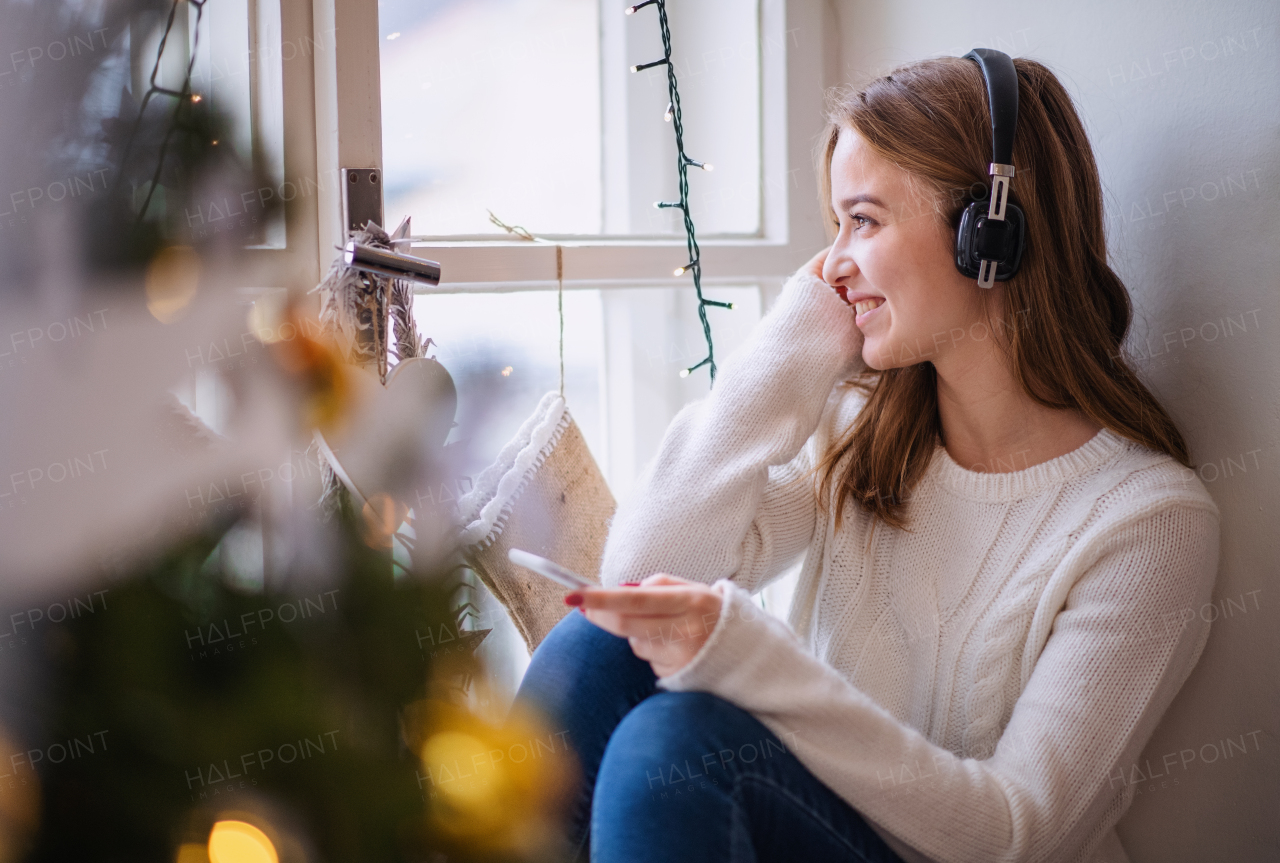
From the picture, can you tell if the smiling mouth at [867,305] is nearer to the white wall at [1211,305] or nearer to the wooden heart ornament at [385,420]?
the white wall at [1211,305]

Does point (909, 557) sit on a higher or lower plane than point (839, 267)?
lower

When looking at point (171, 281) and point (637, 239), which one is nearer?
point (171, 281)

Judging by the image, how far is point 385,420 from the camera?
Result: 91 cm

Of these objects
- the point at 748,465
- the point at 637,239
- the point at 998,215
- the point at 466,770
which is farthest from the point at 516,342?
the point at 466,770

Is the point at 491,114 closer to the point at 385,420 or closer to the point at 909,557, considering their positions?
the point at 385,420

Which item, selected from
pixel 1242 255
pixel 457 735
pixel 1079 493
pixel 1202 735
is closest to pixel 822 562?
pixel 1079 493

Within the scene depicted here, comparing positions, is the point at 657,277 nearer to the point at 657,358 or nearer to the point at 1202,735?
the point at 657,358

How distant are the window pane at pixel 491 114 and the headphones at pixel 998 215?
2.21ft

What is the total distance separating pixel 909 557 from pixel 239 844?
0.77 meters

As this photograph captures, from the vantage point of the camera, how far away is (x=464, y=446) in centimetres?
59

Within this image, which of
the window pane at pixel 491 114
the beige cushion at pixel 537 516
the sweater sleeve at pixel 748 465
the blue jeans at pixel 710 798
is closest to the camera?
the blue jeans at pixel 710 798

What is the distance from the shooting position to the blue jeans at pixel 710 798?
28.8 inches

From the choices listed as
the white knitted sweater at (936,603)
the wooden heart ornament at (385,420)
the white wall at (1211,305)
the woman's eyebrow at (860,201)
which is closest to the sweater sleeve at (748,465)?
the white knitted sweater at (936,603)

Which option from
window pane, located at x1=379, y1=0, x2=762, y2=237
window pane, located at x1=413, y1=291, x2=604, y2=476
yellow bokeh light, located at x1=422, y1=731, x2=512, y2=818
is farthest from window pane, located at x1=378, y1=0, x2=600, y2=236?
yellow bokeh light, located at x1=422, y1=731, x2=512, y2=818
